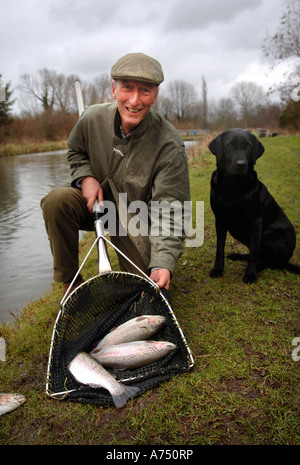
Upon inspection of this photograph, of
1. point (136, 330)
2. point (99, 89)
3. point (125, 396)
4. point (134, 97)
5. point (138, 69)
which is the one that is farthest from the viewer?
point (99, 89)

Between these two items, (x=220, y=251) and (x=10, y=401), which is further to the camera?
(x=220, y=251)

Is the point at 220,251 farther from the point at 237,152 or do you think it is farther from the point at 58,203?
the point at 58,203

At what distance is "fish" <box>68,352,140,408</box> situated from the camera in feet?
6.25

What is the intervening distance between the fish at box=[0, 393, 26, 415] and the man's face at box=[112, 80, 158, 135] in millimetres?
2084

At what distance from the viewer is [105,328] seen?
2.45 metres

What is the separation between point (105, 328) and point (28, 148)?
1147 inches

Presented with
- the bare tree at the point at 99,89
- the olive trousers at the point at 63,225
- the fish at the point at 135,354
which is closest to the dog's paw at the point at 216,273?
the olive trousers at the point at 63,225

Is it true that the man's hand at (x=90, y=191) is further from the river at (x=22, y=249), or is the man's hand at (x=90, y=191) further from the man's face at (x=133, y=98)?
the river at (x=22, y=249)

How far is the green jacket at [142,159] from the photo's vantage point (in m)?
2.88

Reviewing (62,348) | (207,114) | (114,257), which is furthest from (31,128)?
(207,114)

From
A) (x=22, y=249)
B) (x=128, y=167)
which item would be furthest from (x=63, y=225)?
(x=22, y=249)

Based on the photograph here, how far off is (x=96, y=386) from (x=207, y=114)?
83.3 metres

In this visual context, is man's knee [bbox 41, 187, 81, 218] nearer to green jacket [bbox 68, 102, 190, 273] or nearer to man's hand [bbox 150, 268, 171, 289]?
green jacket [bbox 68, 102, 190, 273]

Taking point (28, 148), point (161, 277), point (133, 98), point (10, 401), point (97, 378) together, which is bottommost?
point (10, 401)
